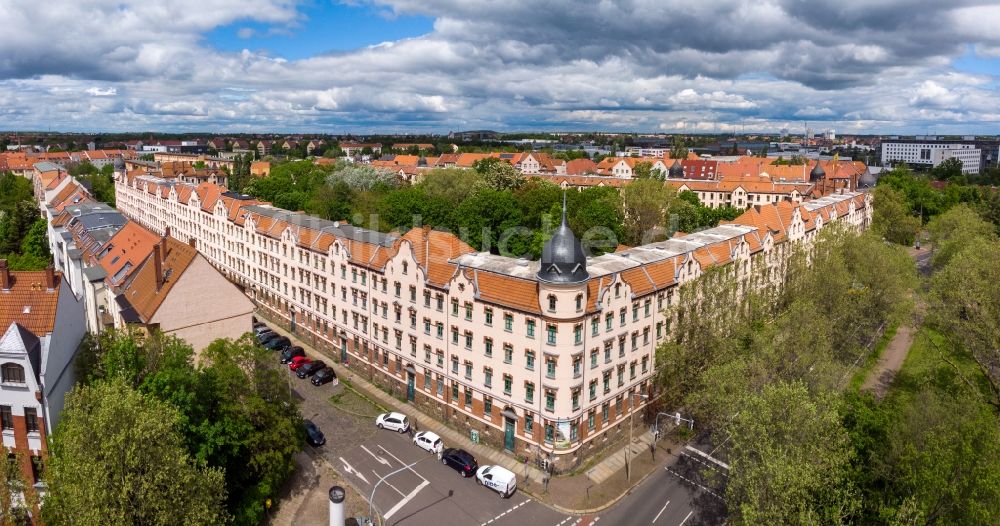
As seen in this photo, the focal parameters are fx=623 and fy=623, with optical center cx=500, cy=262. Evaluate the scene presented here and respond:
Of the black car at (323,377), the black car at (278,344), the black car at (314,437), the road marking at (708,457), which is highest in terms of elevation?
the black car at (278,344)

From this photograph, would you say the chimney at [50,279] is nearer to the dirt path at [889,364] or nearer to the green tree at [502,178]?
the dirt path at [889,364]

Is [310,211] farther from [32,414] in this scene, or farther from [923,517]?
[923,517]

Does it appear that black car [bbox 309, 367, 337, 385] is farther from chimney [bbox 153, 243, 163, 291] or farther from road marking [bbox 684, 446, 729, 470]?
road marking [bbox 684, 446, 729, 470]

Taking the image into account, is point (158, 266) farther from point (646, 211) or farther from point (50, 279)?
point (646, 211)

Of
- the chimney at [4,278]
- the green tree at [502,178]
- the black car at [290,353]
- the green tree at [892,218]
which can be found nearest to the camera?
the chimney at [4,278]

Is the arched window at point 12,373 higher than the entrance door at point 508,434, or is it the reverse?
the arched window at point 12,373

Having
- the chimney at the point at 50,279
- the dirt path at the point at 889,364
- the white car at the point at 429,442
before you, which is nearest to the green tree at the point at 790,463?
the white car at the point at 429,442

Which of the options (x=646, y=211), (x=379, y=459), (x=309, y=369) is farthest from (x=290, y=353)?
(x=646, y=211)

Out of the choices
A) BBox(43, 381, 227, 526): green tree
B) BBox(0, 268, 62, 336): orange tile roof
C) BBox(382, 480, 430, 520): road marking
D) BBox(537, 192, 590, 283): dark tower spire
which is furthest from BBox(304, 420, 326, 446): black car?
BBox(537, 192, 590, 283): dark tower spire
